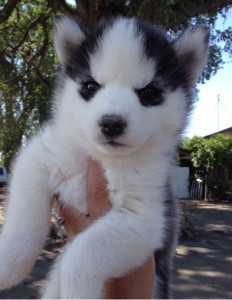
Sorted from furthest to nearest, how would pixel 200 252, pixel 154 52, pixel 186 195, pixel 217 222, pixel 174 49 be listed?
1. pixel 186 195
2. pixel 217 222
3. pixel 200 252
4. pixel 174 49
5. pixel 154 52

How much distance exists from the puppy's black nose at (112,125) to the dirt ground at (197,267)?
9.06 feet

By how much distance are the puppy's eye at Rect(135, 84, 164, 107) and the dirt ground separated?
108 inches

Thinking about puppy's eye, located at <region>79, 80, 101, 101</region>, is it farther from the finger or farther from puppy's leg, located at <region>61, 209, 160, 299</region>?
puppy's leg, located at <region>61, 209, 160, 299</region>

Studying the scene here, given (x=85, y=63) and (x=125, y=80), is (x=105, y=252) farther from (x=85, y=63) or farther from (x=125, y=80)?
(x=85, y=63)

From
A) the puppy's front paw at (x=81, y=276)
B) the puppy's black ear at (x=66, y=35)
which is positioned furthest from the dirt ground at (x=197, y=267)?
the puppy's front paw at (x=81, y=276)

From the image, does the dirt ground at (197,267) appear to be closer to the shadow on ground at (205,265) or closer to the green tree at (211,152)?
the shadow on ground at (205,265)

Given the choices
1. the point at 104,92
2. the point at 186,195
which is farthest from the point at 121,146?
the point at 186,195

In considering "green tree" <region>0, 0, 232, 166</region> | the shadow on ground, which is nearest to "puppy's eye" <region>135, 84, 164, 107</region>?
the shadow on ground

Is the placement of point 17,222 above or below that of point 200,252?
above

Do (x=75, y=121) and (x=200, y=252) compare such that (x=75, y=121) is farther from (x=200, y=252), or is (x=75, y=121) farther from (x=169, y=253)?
(x=200, y=252)

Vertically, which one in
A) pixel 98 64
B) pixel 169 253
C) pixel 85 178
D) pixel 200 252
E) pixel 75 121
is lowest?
pixel 200 252

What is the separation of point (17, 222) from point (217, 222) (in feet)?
46.4

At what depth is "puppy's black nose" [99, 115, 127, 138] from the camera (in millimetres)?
1911

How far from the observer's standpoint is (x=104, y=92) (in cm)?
200
